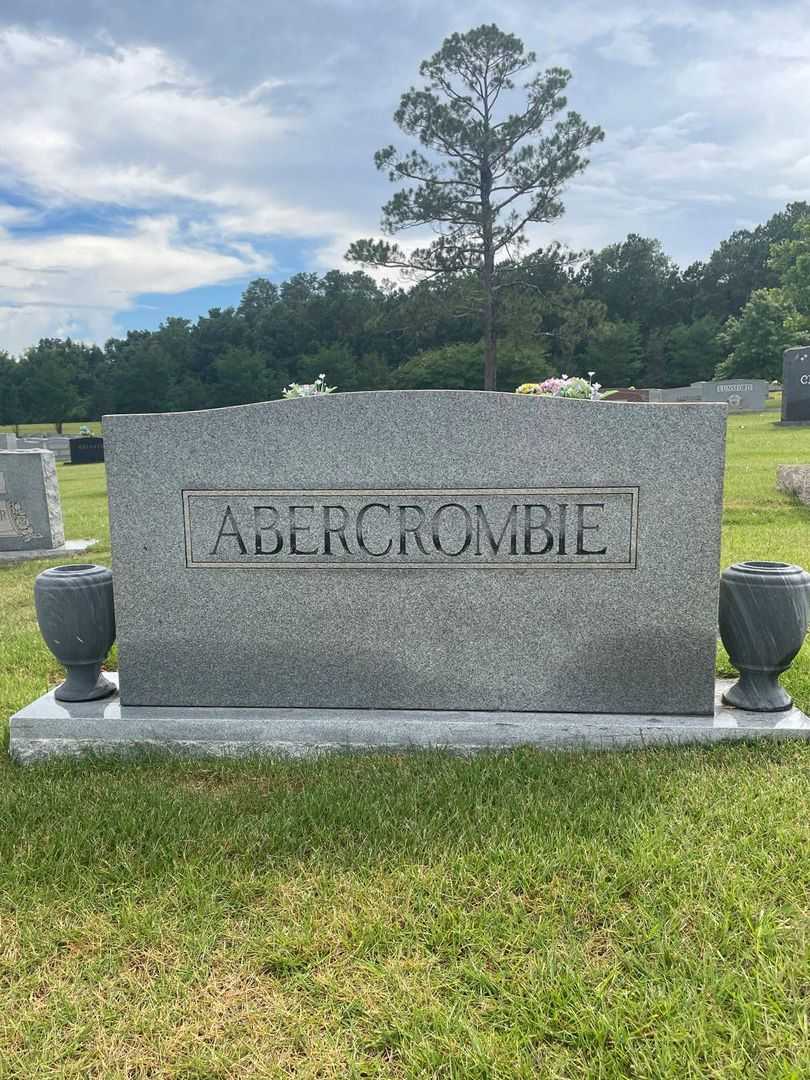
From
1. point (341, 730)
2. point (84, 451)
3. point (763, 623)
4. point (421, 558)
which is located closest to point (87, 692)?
point (341, 730)

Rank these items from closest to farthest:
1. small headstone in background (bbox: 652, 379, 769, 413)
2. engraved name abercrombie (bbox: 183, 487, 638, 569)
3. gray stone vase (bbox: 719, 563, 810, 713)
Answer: gray stone vase (bbox: 719, 563, 810, 713) < engraved name abercrombie (bbox: 183, 487, 638, 569) < small headstone in background (bbox: 652, 379, 769, 413)

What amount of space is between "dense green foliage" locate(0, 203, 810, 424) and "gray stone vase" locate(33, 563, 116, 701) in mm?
41432

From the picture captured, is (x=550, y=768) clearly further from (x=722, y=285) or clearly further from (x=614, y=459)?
(x=722, y=285)

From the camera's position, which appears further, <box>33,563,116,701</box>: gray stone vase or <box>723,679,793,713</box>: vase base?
<box>33,563,116,701</box>: gray stone vase

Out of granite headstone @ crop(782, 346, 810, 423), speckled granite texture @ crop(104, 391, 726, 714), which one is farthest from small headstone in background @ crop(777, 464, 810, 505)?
granite headstone @ crop(782, 346, 810, 423)

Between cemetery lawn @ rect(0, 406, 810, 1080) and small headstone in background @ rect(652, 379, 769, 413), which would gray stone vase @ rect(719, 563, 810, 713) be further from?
small headstone in background @ rect(652, 379, 769, 413)

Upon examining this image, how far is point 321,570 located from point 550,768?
128 centimetres

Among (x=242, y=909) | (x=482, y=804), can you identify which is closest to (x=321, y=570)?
(x=482, y=804)

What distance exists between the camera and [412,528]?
3.62 metres

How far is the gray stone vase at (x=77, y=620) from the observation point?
12.3 ft

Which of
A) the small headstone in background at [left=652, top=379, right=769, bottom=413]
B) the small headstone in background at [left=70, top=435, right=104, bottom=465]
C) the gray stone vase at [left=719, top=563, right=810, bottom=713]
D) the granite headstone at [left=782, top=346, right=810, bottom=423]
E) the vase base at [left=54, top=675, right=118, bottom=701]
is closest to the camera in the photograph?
the gray stone vase at [left=719, top=563, right=810, bottom=713]

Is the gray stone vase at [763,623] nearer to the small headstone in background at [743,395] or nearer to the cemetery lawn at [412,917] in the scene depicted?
the cemetery lawn at [412,917]

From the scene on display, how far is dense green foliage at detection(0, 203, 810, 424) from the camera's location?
170ft

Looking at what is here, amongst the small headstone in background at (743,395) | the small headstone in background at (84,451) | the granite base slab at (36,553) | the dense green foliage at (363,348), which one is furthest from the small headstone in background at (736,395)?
the granite base slab at (36,553)
